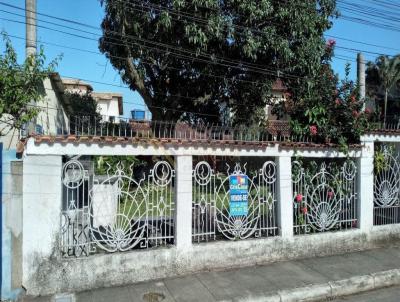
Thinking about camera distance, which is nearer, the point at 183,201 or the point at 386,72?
the point at 183,201

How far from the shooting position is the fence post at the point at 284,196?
6.53 metres

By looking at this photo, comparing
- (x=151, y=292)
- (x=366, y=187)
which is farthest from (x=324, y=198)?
(x=151, y=292)

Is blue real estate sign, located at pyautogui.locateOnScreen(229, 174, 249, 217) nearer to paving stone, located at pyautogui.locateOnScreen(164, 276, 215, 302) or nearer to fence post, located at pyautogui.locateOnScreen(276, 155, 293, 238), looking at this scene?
fence post, located at pyautogui.locateOnScreen(276, 155, 293, 238)

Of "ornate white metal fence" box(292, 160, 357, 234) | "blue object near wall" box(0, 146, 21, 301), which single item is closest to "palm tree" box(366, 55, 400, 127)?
"ornate white metal fence" box(292, 160, 357, 234)

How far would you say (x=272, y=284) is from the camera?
548 centimetres

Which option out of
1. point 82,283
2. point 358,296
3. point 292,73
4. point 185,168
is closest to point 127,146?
point 185,168

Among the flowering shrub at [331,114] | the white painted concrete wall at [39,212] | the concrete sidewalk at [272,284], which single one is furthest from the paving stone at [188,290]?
the flowering shrub at [331,114]

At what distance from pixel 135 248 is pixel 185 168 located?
142cm

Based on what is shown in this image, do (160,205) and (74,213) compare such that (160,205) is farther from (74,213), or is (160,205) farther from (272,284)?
(272,284)

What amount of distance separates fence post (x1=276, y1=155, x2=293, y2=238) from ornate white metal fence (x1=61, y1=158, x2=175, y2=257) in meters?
1.90

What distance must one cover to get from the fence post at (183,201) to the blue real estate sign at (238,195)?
768 millimetres

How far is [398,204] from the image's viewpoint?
7.97 metres

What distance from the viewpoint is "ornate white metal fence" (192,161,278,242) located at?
19.7 feet

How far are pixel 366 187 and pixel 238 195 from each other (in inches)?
110
